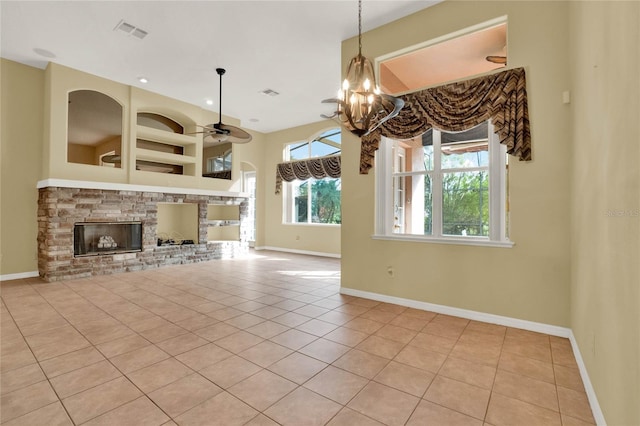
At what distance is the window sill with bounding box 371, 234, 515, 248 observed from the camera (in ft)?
10.4

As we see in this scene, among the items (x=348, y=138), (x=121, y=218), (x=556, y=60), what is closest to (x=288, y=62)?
(x=348, y=138)

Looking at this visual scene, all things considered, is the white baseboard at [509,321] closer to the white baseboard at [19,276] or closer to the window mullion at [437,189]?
the window mullion at [437,189]

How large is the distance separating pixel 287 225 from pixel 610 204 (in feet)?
25.4

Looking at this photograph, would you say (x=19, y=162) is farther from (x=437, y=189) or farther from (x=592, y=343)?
(x=592, y=343)

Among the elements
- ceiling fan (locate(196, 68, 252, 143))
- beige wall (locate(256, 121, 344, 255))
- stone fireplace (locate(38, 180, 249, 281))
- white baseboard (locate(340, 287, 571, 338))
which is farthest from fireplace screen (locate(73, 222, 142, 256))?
white baseboard (locate(340, 287, 571, 338))

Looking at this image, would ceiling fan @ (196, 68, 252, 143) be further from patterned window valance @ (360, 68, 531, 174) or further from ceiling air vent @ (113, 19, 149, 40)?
patterned window valance @ (360, 68, 531, 174)

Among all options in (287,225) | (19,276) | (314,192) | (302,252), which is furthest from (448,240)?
(19,276)

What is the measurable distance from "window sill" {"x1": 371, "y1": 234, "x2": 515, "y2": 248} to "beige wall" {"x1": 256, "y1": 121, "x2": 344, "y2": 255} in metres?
3.97

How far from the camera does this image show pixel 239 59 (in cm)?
497

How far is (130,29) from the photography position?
4172mm

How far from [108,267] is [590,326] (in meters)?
6.83

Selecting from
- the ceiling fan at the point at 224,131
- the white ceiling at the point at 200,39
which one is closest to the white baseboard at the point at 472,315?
the ceiling fan at the point at 224,131

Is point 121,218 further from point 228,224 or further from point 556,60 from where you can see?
point 556,60

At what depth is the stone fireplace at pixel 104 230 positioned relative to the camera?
16.6 ft
